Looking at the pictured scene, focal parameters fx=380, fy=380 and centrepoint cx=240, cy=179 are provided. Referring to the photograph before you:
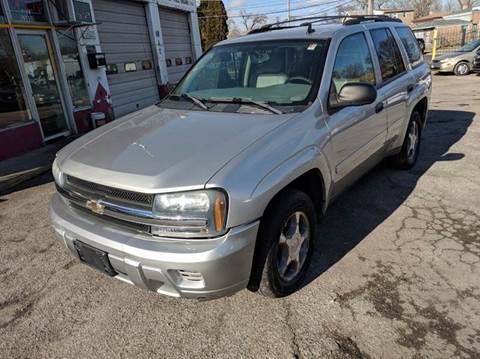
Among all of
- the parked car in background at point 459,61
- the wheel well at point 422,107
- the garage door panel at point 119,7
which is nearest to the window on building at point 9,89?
the garage door panel at point 119,7

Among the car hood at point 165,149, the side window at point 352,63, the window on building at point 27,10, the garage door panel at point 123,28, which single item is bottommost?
the car hood at point 165,149

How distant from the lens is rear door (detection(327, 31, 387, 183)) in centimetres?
310

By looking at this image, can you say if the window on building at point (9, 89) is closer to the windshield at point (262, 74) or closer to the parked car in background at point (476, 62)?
the windshield at point (262, 74)

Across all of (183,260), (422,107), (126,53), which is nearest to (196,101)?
(183,260)

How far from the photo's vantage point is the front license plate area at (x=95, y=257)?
235cm

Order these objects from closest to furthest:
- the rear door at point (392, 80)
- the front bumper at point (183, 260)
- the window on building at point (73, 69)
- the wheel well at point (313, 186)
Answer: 1. the front bumper at point (183, 260)
2. the wheel well at point (313, 186)
3. the rear door at point (392, 80)
4. the window on building at point (73, 69)

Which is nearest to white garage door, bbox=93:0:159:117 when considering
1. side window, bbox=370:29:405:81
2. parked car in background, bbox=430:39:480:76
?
side window, bbox=370:29:405:81

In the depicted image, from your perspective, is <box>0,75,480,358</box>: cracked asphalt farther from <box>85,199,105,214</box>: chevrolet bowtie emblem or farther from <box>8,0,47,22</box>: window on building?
<box>8,0,47,22</box>: window on building

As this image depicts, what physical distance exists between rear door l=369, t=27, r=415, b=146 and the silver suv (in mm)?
44

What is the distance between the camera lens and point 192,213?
2.11 meters

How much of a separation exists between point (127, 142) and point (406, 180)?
3.64 metres

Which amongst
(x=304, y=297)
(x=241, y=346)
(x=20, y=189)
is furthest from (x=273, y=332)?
(x=20, y=189)

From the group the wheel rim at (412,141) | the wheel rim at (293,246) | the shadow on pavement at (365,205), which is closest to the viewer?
the wheel rim at (293,246)

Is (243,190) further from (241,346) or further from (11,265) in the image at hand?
(11,265)
